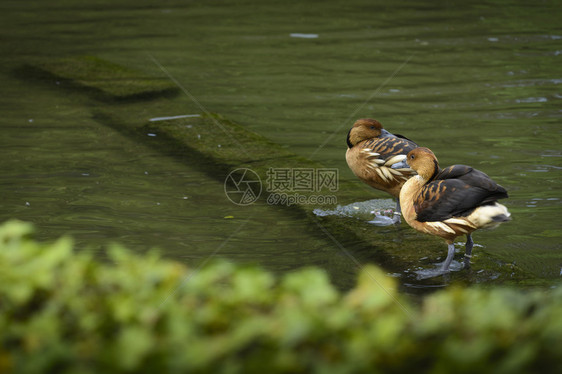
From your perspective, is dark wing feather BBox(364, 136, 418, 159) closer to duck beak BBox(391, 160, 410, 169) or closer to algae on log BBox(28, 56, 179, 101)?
duck beak BBox(391, 160, 410, 169)

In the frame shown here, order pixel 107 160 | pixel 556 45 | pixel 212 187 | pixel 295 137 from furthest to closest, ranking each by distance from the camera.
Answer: pixel 556 45
pixel 295 137
pixel 107 160
pixel 212 187

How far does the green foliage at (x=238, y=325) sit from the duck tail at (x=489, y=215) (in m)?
2.40

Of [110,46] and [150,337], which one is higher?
[150,337]

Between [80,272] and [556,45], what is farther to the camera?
[556,45]

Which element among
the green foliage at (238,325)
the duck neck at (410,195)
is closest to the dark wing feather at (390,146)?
the duck neck at (410,195)

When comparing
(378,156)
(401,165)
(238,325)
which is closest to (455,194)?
(401,165)

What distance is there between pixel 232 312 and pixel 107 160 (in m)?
6.11

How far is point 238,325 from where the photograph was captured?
220 centimetres

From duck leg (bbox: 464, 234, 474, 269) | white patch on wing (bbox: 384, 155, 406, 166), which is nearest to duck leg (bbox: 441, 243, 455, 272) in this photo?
duck leg (bbox: 464, 234, 474, 269)

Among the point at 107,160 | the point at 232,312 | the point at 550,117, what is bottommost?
the point at 107,160

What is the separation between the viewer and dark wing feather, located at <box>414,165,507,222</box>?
484 centimetres

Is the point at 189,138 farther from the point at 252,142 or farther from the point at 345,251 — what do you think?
the point at 345,251

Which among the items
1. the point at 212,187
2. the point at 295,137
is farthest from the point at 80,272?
the point at 295,137

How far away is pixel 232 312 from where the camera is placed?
232cm
